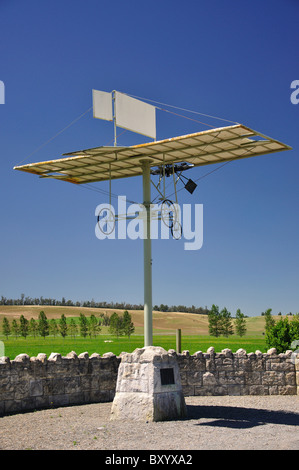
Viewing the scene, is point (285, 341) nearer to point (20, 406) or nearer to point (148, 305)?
point (148, 305)

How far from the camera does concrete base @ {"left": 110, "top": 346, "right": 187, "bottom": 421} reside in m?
14.1

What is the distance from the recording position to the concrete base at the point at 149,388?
14.1 m

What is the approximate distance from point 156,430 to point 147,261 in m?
5.81

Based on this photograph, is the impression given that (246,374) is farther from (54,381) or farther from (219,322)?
(219,322)

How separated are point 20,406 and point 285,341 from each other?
1293cm

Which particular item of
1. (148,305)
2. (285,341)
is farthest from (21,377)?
(285,341)

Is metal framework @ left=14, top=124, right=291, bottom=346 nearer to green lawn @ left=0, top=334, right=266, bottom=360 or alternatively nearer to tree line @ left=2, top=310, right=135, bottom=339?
green lawn @ left=0, top=334, right=266, bottom=360

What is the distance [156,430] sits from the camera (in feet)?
42.4

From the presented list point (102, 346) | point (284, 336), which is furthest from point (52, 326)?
point (284, 336)

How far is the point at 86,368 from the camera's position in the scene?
18.0 meters

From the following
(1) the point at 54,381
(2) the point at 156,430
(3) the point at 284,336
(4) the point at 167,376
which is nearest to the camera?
A: (2) the point at 156,430

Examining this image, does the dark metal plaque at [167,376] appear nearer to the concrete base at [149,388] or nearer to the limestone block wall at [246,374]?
the concrete base at [149,388]

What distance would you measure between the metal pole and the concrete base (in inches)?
87.4

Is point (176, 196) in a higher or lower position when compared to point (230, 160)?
lower
